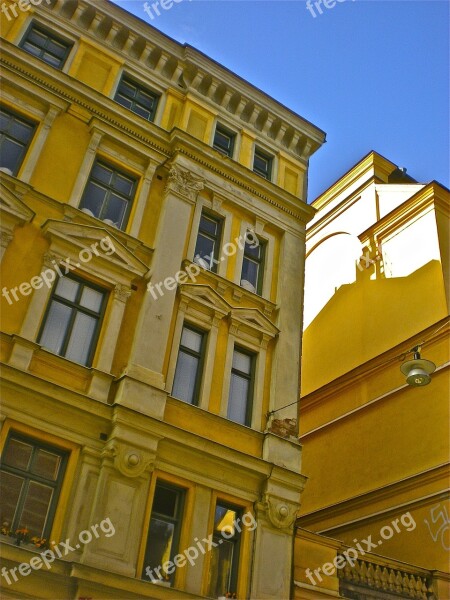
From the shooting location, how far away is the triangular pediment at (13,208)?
45.1ft

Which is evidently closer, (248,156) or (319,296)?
(248,156)

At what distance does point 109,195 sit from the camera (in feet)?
52.9

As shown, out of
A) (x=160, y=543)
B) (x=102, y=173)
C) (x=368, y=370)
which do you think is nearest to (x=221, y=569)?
(x=160, y=543)

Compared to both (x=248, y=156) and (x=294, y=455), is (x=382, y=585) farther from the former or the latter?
(x=248, y=156)

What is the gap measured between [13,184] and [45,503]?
6.81m

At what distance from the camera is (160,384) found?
13.6 m

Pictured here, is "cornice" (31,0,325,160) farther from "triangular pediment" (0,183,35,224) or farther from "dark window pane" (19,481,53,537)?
"dark window pane" (19,481,53,537)

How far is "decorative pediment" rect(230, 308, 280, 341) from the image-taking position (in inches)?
623

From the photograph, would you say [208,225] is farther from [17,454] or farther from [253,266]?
[17,454]

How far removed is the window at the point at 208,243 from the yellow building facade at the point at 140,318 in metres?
0.04

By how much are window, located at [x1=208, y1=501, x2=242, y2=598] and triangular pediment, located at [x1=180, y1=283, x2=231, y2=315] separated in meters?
4.55

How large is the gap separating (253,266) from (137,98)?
575cm

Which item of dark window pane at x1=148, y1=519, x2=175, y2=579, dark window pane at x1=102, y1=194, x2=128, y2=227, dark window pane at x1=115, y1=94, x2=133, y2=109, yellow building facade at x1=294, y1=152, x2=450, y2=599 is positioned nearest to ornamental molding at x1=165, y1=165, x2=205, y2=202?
dark window pane at x1=102, y1=194, x2=128, y2=227

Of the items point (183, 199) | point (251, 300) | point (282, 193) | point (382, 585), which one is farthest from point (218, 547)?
point (282, 193)
